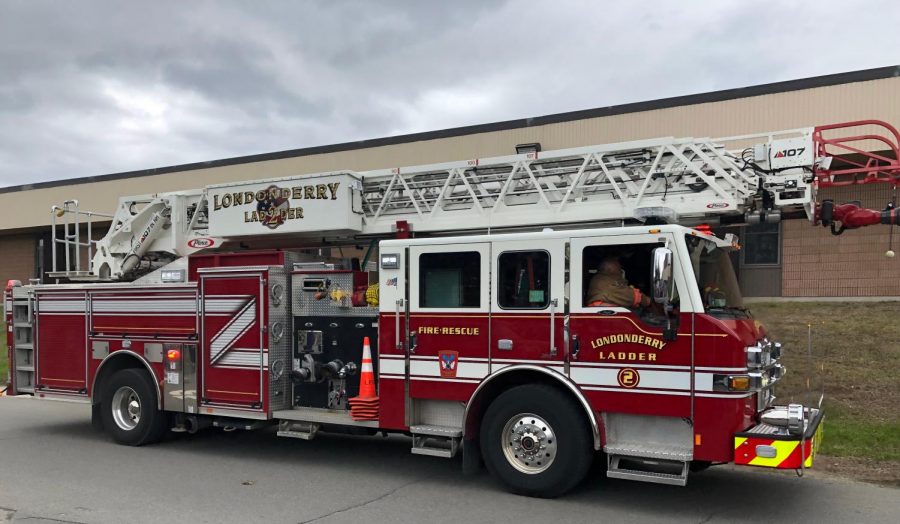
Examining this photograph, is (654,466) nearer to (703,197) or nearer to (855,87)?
(703,197)

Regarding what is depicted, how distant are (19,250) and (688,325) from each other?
115 ft

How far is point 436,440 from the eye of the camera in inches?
270

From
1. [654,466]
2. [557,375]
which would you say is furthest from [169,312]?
[654,466]

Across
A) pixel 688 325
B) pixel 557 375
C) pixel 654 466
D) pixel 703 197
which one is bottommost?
pixel 654 466

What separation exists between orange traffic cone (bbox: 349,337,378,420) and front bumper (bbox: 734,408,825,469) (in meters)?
3.38

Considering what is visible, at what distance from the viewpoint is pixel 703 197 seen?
6434 millimetres

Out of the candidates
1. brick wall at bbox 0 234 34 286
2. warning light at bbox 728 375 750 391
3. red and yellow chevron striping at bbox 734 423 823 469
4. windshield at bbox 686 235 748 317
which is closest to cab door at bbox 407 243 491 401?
windshield at bbox 686 235 748 317

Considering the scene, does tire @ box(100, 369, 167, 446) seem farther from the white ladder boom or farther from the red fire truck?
the white ladder boom

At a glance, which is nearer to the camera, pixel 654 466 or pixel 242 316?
pixel 654 466

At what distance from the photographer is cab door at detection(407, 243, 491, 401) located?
6598 mm

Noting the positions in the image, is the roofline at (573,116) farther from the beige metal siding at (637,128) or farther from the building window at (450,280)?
the building window at (450,280)

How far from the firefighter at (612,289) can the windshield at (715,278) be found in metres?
0.49

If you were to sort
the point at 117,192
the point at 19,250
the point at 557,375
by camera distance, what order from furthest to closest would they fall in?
the point at 19,250 < the point at 117,192 < the point at 557,375

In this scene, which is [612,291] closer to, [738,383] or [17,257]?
[738,383]
